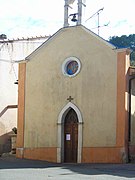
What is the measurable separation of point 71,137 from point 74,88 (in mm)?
2687

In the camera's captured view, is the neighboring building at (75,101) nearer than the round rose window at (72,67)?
Yes

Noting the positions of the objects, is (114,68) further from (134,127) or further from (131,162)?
(131,162)

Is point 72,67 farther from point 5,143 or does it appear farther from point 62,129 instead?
point 5,143

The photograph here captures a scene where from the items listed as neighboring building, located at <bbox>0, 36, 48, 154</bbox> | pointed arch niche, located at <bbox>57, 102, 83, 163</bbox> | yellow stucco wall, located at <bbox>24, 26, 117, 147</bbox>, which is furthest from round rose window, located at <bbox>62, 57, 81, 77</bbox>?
neighboring building, located at <bbox>0, 36, 48, 154</bbox>

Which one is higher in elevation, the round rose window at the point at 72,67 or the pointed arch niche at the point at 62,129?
the round rose window at the point at 72,67

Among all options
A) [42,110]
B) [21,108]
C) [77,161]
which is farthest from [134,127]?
[21,108]

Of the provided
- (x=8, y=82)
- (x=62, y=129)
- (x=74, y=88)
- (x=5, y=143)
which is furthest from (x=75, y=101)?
(x=8, y=82)

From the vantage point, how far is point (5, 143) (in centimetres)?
2823

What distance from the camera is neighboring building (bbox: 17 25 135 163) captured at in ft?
70.7

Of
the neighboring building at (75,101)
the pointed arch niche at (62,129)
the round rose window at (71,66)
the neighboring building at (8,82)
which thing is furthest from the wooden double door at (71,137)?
the neighboring building at (8,82)

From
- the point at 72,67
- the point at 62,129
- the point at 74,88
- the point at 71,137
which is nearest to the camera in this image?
the point at 74,88

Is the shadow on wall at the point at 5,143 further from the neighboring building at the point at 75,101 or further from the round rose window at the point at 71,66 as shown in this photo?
the round rose window at the point at 71,66

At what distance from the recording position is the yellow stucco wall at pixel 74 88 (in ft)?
72.3

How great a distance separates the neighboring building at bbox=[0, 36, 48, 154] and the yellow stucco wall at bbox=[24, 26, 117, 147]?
3.63 m
